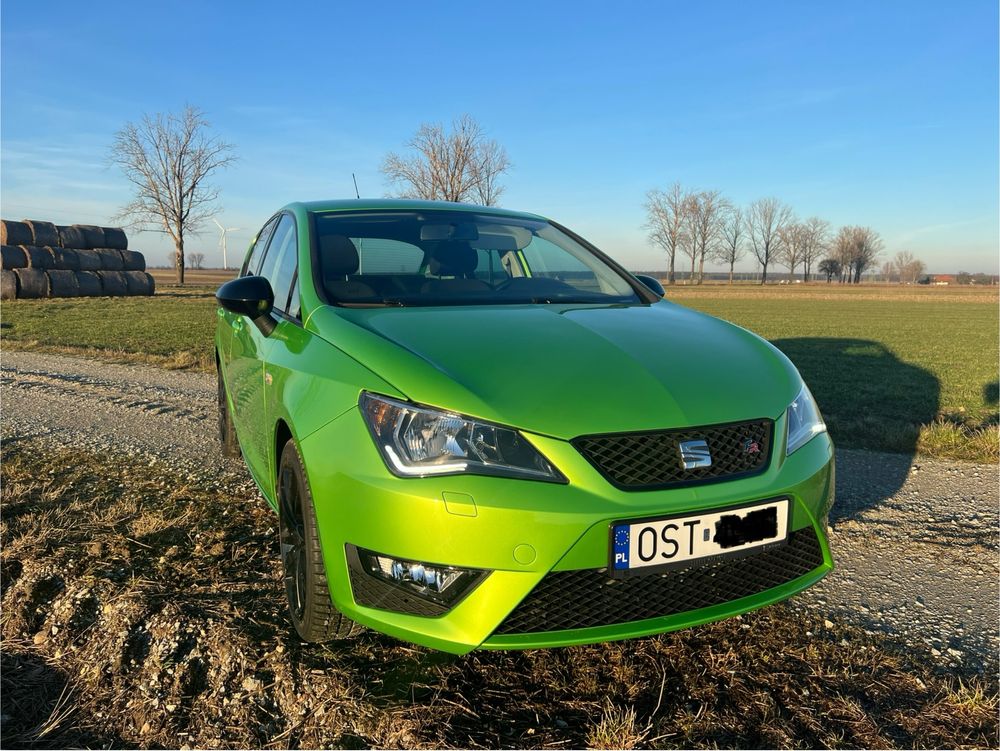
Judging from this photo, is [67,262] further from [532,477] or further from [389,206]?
[532,477]

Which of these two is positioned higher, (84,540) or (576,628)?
(576,628)

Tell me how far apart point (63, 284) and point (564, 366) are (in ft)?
89.2

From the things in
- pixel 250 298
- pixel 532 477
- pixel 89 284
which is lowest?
pixel 532 477

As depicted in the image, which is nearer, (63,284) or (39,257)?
(39,257)

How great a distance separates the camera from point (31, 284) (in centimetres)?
2339

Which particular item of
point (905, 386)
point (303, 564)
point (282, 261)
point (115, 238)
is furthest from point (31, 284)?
point (303, 564)

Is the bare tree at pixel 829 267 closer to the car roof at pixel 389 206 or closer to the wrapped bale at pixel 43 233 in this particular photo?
the wrapped bale at pixel 43 233

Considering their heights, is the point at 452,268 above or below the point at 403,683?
above

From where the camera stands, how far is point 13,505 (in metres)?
3.58

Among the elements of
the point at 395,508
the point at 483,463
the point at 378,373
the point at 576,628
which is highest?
the point at 378,373

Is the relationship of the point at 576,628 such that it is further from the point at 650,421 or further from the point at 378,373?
the point at 378,373

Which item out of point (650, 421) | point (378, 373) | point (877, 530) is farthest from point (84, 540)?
point (877, 530)

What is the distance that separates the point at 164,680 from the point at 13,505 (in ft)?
6.68

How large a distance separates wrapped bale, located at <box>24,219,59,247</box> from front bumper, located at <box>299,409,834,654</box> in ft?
92.8
